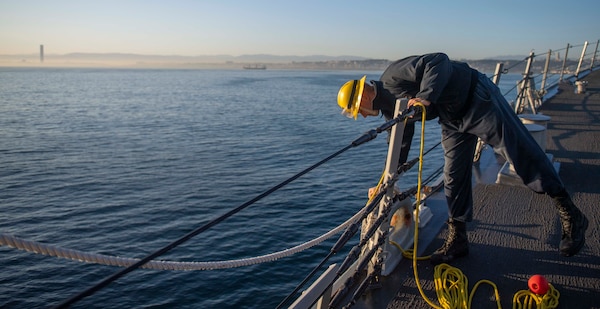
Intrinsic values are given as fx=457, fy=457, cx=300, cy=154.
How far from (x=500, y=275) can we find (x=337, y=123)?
3410 cm

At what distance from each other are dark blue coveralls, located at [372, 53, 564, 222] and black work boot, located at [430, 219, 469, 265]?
0.46 metres

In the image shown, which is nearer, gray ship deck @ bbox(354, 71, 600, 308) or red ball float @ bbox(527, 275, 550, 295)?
red ball float @ bbox(527, 275, 550, 295)

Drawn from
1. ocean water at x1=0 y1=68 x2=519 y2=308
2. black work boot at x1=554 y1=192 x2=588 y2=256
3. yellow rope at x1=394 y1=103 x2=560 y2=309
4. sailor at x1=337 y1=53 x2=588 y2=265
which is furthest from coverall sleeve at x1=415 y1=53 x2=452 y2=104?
ocean water at x1=0 y1=68 x2=519 y2=308

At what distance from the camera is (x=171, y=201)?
52.5ft

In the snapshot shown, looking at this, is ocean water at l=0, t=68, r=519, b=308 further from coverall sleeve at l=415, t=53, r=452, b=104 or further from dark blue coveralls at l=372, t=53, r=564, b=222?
coverall sleeve at l=415, t=53, r=452, b=104

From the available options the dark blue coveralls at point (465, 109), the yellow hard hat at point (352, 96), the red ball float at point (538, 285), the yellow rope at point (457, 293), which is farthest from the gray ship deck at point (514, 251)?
the yellow hard hat at point (352, 96)

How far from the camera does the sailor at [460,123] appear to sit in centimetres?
343

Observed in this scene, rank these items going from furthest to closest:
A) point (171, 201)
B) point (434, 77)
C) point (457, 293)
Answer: point (171, 201)
point (457, 293)
point (434, 77)

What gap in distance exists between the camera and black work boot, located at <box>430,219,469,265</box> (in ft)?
12.7

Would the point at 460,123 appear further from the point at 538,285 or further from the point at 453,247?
the point at 538,285

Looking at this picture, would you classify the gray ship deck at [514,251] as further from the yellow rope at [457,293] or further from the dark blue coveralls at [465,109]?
the dark blue coveralls at [465,109]

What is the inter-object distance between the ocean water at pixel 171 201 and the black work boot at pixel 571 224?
651 cm

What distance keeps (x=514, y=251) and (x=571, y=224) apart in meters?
0.56

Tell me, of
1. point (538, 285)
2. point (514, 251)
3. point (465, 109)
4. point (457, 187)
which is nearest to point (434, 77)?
point (465, 109)
